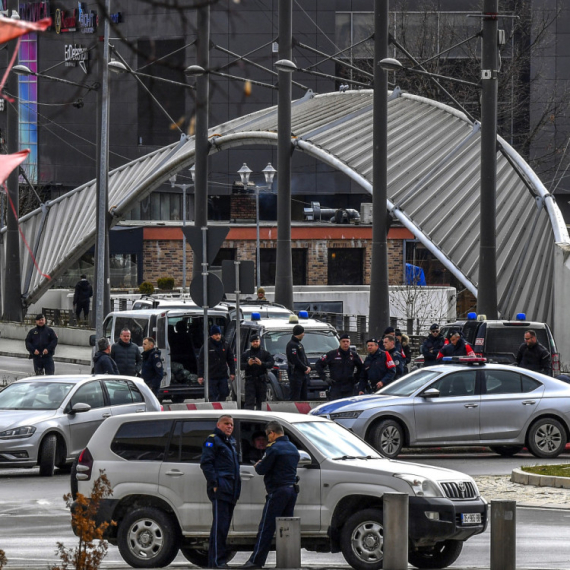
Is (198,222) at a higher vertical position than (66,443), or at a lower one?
higher

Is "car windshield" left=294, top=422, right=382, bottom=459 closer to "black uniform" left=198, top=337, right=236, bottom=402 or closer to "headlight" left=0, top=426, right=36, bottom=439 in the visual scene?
"headlight" left=0, top=426, right=36, bottom=439

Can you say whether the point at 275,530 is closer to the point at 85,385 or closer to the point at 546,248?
the point at 85,385

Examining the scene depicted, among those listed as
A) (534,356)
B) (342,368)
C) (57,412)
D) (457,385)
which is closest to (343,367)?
(342,368)

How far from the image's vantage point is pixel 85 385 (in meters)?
17.4

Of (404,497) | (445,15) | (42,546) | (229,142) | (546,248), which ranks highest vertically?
(445,15)

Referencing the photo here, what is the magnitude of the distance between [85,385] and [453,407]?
5.31m

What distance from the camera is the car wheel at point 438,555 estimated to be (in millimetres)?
10406

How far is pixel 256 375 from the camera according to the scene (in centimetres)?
2095

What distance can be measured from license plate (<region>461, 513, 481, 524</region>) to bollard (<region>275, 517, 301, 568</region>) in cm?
156

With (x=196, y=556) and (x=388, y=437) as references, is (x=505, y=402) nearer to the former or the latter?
(x=388, y=437)

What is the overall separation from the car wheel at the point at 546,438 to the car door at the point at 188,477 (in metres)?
8.62

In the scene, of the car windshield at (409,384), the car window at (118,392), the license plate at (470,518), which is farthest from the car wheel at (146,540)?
the car windshield at (409,384)

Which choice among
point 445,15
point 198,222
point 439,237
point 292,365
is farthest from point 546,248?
point 445,15

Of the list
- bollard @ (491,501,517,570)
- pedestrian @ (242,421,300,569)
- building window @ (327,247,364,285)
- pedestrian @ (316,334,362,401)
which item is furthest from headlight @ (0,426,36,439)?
building window @ (327,247,364,285)
